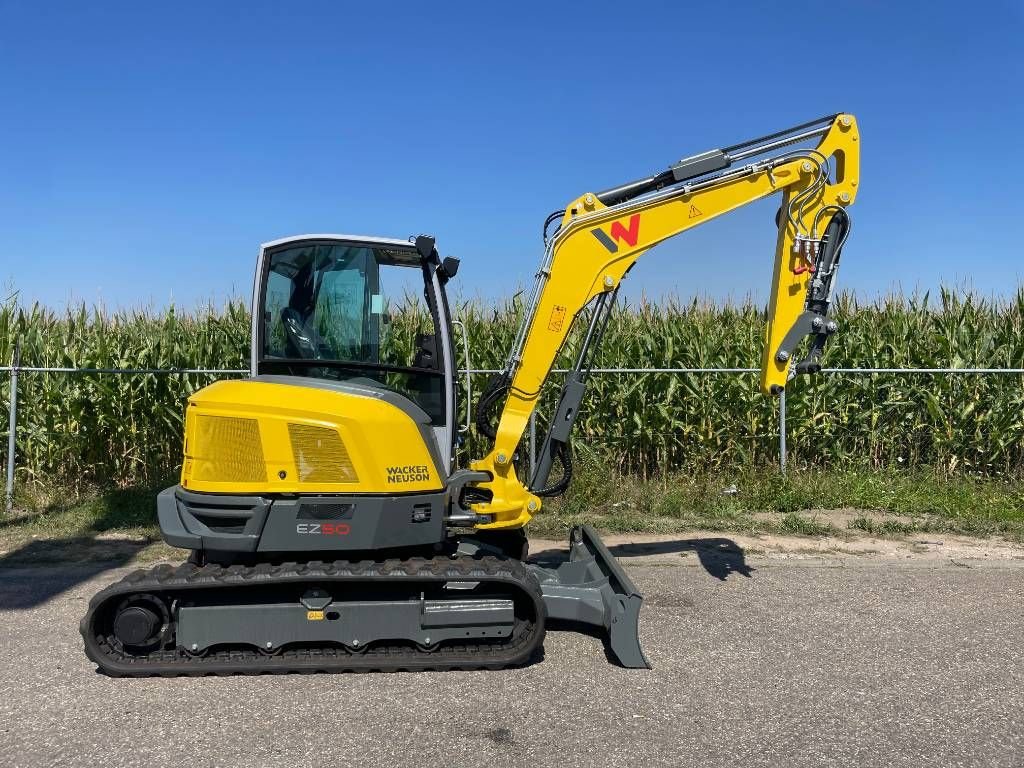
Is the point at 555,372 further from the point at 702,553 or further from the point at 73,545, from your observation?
the point at 73,545

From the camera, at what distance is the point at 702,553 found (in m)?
7.62

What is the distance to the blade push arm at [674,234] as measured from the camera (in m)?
5.50

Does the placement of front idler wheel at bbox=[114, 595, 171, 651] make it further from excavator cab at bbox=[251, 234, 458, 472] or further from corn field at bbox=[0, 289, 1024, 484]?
corn field at bbox=[0, 289, 1024, 484]

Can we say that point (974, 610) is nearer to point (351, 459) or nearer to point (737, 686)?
point (737, 686)

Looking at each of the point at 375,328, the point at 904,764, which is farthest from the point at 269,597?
the point at 904,764

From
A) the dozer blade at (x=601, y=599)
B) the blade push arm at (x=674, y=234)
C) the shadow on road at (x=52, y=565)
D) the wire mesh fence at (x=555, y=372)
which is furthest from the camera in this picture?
the wire mesh fence at (x=555, y=372)

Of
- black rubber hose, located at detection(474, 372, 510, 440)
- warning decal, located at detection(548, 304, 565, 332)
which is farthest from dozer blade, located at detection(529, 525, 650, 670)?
warning decal, located at detection(548, 304, 565, 332)

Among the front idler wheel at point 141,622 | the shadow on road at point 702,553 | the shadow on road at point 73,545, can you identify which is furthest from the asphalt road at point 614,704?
the shadow on road at point 702,553

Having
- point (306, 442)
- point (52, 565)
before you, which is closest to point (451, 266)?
point (306, 442)

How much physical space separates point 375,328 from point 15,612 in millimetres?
3450

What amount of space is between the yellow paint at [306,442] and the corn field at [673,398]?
545cm

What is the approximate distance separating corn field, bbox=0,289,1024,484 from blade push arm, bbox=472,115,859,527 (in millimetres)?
4817

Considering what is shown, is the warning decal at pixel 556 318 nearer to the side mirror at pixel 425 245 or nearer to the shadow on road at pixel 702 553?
the side mirror at pixel 425 245

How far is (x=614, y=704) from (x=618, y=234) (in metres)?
2.97
